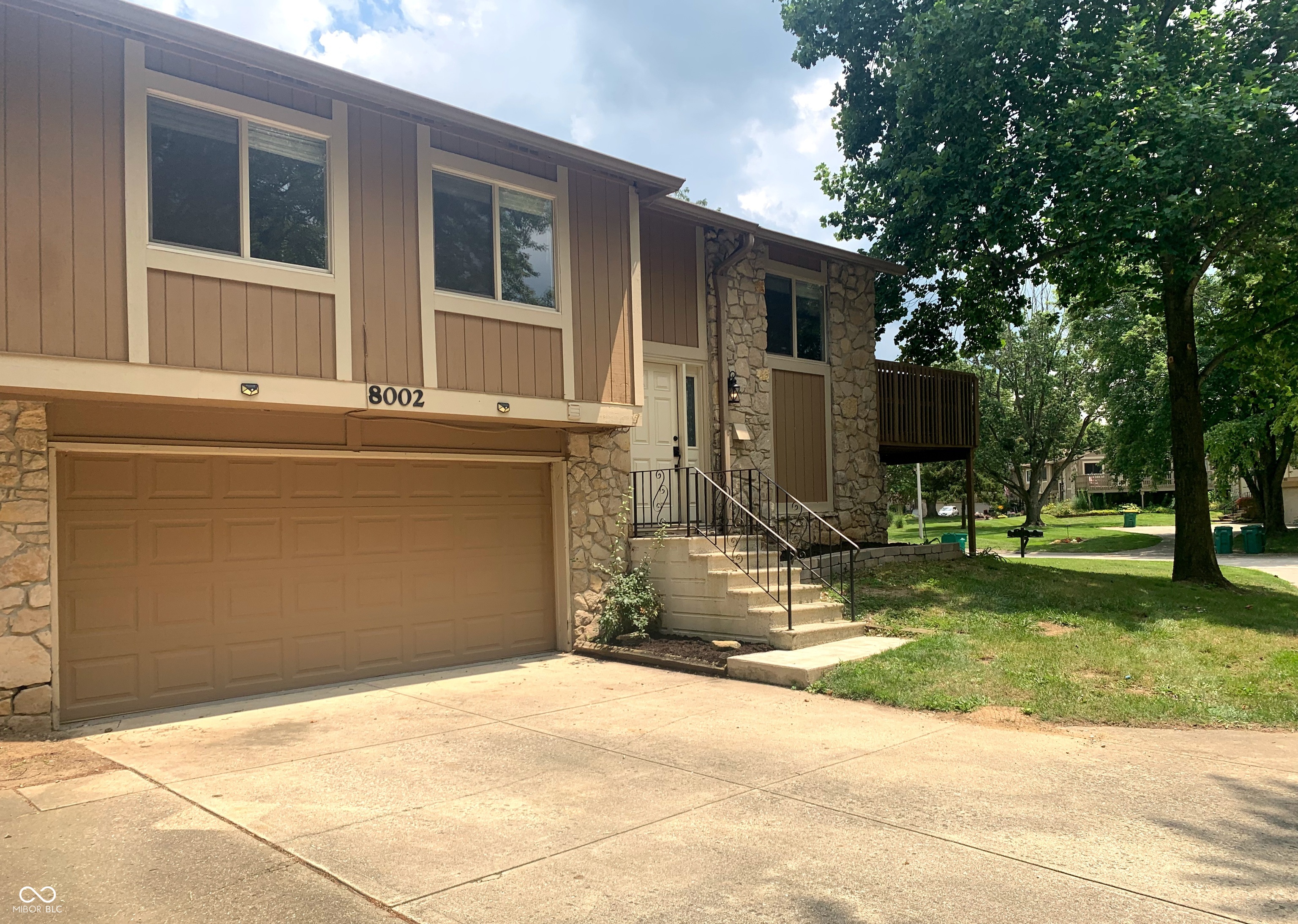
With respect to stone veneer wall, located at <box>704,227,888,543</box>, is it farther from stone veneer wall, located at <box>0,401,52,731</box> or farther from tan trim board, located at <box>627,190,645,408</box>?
stone veneer wall, located at <box>0,401,52,731</box>

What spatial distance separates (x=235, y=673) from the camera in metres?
8.05

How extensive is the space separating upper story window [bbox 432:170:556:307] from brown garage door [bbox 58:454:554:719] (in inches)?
76.3

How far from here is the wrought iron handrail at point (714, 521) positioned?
10.2 meters

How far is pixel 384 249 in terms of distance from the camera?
834cm

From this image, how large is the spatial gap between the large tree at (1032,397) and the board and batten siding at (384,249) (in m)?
31.0

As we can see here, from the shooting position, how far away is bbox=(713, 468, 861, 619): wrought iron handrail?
12.0m

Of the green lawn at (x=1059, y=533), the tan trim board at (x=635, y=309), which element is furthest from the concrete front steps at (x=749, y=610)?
the green lawn at (x=1059, y=533)

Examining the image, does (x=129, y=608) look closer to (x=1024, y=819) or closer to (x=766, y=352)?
(x=1024, y=819)

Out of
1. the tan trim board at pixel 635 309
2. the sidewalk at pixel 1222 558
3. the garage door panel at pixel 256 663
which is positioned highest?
the tan trim board at pixel 635 309

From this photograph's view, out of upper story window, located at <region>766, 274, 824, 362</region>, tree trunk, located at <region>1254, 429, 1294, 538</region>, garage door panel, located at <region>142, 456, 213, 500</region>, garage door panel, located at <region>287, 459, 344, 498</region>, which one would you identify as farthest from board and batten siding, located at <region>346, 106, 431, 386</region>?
tree trunk, located at <region>1254, 429, 1294, 538</region>

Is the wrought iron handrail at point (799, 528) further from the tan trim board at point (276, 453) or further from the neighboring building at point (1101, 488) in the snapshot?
the neighboring building at point (1101, 488)

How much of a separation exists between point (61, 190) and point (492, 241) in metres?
3.78

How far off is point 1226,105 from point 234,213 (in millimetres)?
11844

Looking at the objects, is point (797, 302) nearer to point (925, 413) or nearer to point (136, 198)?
point (925, 413)
